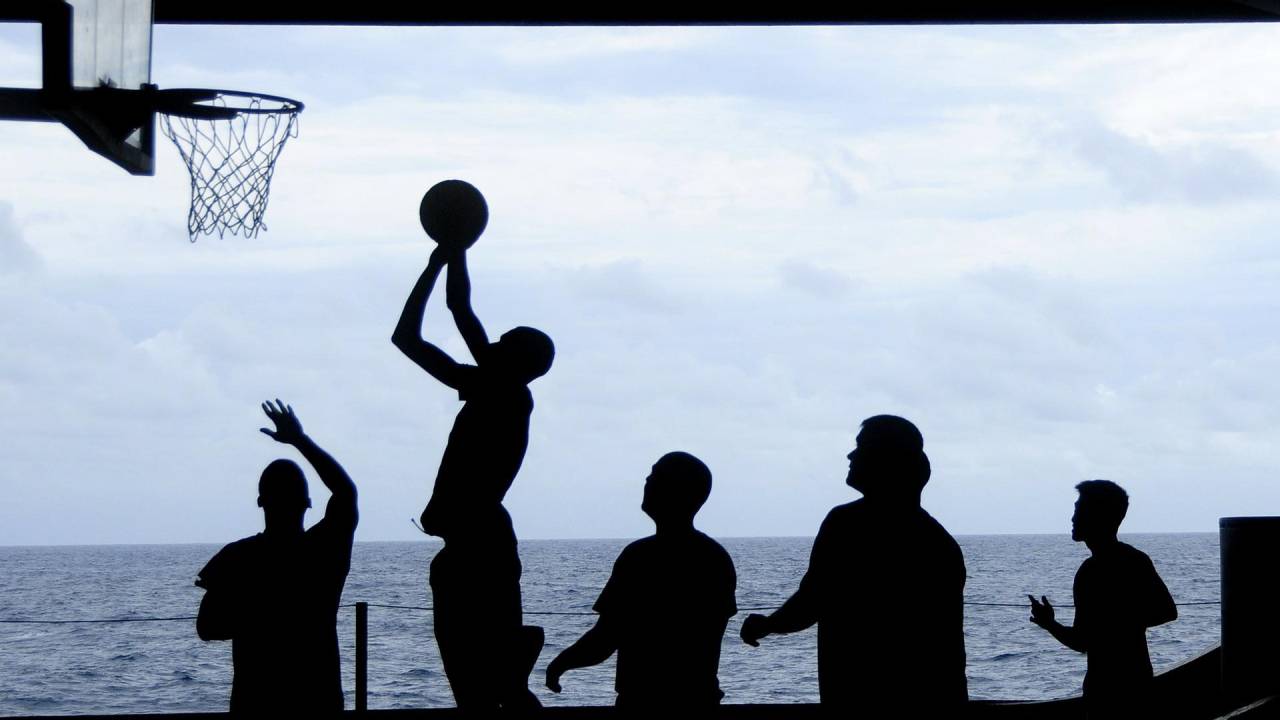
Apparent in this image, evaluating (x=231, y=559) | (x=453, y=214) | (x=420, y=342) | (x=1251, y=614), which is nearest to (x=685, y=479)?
(x=420, y=342)

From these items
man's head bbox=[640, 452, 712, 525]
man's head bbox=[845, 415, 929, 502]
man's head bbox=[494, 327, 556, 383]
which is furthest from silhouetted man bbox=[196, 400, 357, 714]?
man's head bbox=[845, 415, 929, 502]

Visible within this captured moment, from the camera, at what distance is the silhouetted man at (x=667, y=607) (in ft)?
11.6

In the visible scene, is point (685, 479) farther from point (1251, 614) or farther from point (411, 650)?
point (411, 650)

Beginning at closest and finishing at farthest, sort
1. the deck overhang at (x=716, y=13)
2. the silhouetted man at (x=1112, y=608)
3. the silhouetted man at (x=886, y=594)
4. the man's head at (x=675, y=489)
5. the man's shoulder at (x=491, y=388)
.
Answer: the silhouetted man at (x=886, y=594) → the man's head at (x=675, y=489) → the man's shoulder at (x=491, y=388) → the silhouetted man at (x=1112, y=608) → the deck overhang at (x=716, y=13)

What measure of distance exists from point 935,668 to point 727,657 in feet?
123

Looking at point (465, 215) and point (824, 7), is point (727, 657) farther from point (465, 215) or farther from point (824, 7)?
point (465, 215)

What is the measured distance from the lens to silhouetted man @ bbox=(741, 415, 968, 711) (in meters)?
3.38

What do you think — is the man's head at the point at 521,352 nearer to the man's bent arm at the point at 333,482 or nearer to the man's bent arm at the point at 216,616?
the man's bent arm at the point at 333,482

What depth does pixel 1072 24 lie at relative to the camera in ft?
27.6

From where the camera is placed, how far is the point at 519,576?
357 centimetres

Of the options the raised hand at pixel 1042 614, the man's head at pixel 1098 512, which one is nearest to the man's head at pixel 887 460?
the man's head at pixel 1098 512

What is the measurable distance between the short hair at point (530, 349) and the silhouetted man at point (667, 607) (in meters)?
0.48

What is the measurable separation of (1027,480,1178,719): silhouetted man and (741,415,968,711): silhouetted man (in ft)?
4.00

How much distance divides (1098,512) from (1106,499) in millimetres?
56
